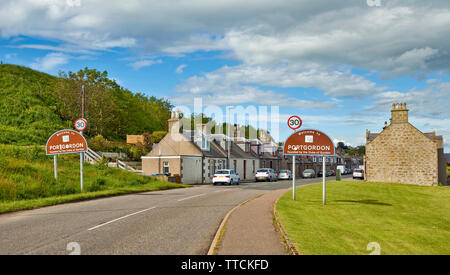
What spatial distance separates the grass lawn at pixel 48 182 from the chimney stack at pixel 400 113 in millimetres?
26101

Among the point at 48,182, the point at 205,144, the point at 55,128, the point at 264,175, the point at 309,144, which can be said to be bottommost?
the point at 264,175

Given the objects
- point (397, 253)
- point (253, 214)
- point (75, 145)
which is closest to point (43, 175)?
point (75, 145)

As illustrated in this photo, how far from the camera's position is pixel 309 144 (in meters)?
19.5

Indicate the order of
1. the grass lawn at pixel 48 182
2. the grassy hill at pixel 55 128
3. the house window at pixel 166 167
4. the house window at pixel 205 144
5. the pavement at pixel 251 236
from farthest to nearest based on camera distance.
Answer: the house window at pixel 205 144, the house window at pixel 166 167, the grassy hill at pixel 55 128, the grass lawn at pixel 48 182, the pavement at pixel 251 236

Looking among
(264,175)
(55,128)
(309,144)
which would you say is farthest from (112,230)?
(55,128)

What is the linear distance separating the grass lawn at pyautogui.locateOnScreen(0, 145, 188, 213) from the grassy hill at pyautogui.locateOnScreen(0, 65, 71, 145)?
1319 centimetres

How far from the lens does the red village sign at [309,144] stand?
758 inches

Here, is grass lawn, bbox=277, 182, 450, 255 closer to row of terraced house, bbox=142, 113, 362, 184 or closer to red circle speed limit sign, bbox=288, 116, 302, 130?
red circle speed limit sign, bbox=288, 116, 302, 130

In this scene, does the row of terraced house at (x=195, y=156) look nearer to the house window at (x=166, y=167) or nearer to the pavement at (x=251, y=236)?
the house window at (x=166, y=167)

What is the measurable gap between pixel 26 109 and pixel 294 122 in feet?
160

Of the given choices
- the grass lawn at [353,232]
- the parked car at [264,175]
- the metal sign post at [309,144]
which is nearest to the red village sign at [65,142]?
the metal sign post at [309,144]

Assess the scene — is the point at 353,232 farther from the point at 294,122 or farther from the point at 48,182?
the point at 48,182

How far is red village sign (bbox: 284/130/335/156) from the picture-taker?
19266 millimetres
